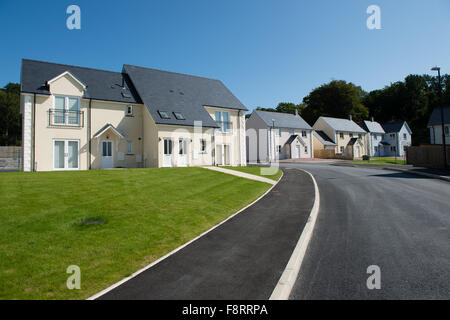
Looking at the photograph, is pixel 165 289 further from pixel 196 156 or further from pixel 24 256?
pixel 196 156

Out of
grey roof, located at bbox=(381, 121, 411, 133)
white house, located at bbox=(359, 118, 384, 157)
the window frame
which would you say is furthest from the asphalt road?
grey roof, located at bbox=(381, 121, 411, 133)

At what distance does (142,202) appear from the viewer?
10.5 m

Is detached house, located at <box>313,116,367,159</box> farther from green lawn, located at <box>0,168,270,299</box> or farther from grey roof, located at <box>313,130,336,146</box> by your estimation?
green lawn, located at <box>0,168,270,299</box>

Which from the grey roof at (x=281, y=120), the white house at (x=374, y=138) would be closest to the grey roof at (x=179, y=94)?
the grey roof at (x=281, y=120)

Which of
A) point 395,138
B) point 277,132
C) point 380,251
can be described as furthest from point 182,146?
point 395,138

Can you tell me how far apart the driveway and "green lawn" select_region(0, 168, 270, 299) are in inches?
20.5

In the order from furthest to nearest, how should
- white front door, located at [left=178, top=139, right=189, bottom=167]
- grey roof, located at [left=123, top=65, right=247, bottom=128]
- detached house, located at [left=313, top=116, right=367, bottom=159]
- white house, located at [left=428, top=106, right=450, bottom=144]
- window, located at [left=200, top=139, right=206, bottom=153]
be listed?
detached house, located at [left=313, top=116, right=367, bottom=159], white house, located at [left=428, top=106, right=450, bottom=144], window, located at [left=200, top=139, right=206, bottom=153], grey roof, located at [left=123, top=65, right=247, bottom=128], white front door, located at [left=178, top=139, right=189, bottom=167]

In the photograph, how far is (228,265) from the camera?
17.9 ft

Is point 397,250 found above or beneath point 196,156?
beneath

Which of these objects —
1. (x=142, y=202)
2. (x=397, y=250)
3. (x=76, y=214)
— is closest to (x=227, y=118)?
(x=142, y=202)

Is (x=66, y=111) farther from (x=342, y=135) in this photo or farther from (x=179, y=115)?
(x=342, y=135)

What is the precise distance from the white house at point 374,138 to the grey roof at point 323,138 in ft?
44.3

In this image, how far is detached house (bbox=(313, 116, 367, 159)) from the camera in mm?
59969
